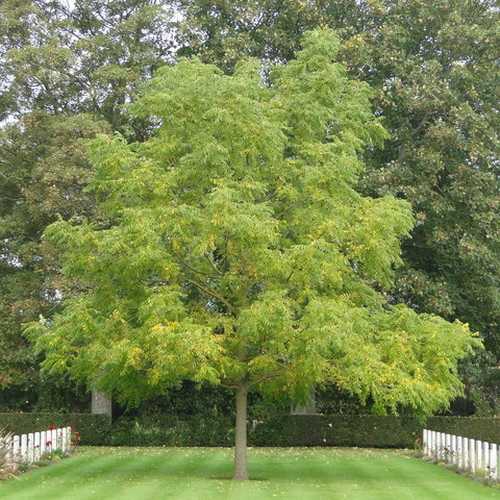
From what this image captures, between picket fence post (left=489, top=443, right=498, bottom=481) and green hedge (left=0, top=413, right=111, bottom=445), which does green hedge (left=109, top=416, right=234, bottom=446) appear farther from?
picket fence post (left=489, top=443, right=498, bottom=481)

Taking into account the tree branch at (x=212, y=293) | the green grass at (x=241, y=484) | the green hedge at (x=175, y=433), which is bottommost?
the green grass at (x=241, y=484)

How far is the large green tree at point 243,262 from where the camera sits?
60.6 ft

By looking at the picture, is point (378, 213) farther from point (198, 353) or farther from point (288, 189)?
point (198, 353)

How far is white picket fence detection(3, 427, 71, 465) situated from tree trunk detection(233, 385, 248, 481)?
4.93m

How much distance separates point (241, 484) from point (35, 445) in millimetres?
7046

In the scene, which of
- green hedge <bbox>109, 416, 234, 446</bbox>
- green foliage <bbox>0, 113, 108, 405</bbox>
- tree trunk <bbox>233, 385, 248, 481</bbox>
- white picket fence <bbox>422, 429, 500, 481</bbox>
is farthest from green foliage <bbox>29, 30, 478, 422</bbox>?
green hedge <bbox>109, 416, 234, 446</bbox>

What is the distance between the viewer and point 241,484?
19359 millimetres

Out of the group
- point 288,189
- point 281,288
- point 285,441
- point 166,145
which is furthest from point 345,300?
point 285,441

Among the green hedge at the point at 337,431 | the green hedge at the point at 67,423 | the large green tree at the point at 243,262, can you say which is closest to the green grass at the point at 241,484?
the large green tree at the point at 243,262

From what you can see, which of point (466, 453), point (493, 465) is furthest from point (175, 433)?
point (493, 465)

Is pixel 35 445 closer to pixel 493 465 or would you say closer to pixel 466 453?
pixel 466 453

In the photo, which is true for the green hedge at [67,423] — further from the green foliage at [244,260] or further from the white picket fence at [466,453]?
the green foliage at [244,260]

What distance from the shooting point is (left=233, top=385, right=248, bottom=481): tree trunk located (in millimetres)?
20484

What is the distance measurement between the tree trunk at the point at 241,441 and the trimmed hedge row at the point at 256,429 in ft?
36.3
